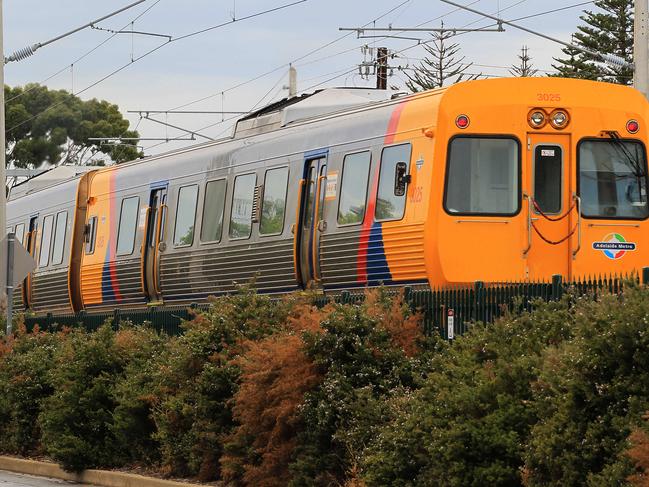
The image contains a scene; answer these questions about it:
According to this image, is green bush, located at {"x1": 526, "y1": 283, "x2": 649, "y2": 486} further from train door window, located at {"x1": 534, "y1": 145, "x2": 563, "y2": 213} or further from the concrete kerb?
train door window, located at {"x1": 534, "y1": 145, "x2": 563, "y2": 213}

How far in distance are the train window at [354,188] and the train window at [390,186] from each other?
0.38 meters

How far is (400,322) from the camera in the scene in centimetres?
1350

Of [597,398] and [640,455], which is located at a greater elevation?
[597,398]

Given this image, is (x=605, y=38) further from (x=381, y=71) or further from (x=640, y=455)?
(x=640, y=455)

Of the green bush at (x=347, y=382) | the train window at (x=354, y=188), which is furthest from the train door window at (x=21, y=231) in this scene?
the green bush at (x=347, y=382)

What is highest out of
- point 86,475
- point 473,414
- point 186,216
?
point 186,216

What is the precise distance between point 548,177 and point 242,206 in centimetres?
589

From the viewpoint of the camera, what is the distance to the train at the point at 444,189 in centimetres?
1669

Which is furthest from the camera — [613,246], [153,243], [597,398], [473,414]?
[153,243]

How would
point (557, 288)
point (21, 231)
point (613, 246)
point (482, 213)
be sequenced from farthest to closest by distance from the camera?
point (21, 231) → point (613, 246) → point (482, 213) → point (557, 288)

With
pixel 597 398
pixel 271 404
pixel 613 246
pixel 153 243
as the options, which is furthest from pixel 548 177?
pixel 153 243

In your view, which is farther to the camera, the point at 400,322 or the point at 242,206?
the point at 242,206

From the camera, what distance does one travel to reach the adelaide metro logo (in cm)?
1716

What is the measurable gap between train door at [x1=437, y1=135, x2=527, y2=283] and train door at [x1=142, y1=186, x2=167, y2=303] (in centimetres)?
872
